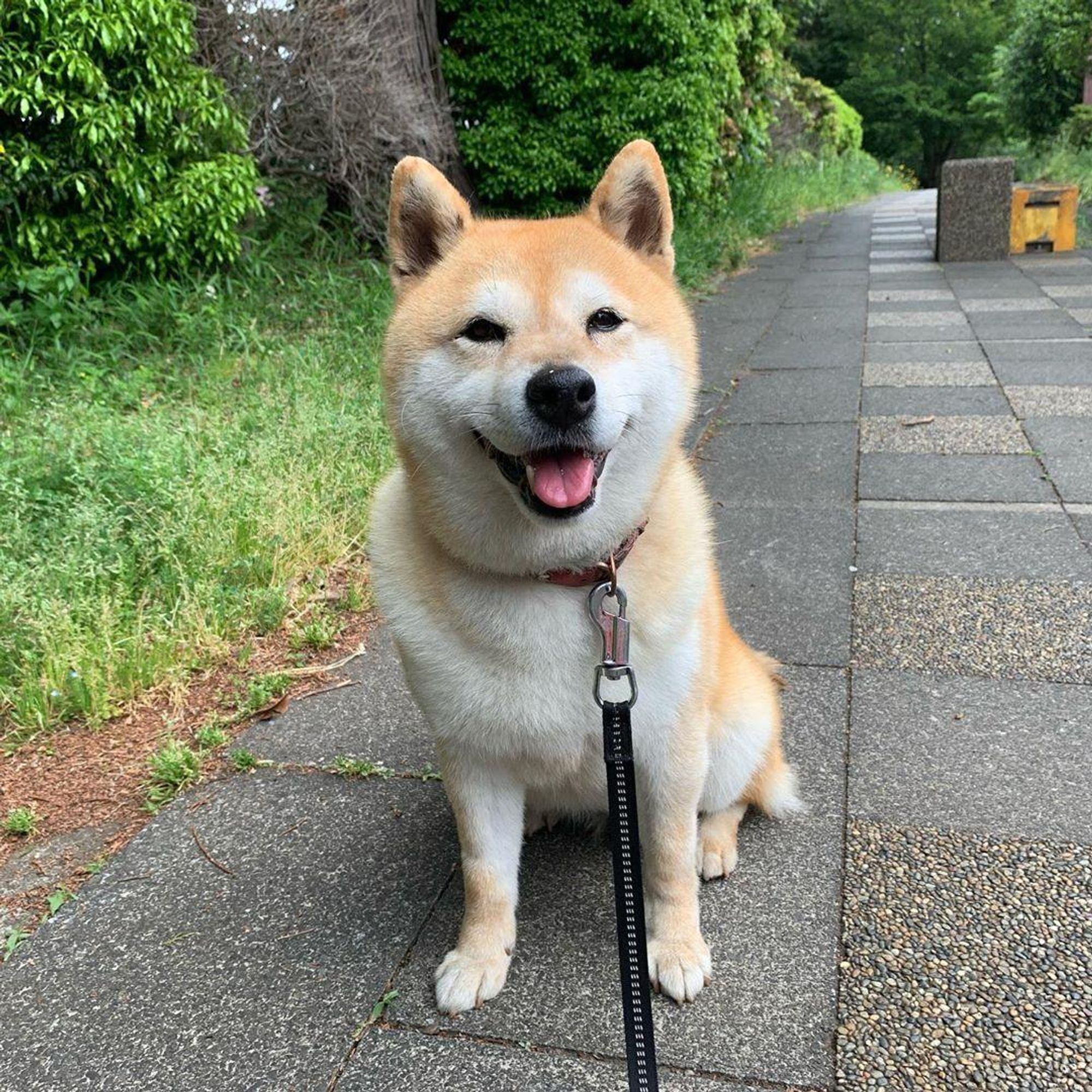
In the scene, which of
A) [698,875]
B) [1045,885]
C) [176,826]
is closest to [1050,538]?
[1045,885]

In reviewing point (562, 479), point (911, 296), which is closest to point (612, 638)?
point (562, 479)

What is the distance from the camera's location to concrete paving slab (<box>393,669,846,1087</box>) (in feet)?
5.36

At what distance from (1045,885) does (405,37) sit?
835 cm

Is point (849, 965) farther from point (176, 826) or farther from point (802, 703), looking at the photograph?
point (176, 826)

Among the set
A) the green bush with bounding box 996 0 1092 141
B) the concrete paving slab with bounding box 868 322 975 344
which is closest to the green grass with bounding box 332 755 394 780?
the concrete paving slab with bounding box 868 322 975 344

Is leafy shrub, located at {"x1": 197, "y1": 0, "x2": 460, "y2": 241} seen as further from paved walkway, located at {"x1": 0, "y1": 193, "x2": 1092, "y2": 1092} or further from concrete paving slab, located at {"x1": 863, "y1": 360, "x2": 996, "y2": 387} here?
paved walkway, located at {"x1": 0, "y1": 193, "x2": 1092, "y2": 1092}

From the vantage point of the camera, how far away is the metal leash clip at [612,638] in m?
1.69

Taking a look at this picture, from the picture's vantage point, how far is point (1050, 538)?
3539mm

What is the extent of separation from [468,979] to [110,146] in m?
5.56

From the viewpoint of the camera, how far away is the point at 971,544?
3.57 metres

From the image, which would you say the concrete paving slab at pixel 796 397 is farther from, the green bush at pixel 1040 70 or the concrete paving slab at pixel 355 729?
the green bush at pixel 1040 70

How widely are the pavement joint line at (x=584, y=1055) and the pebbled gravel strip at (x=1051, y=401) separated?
4394 millimetres

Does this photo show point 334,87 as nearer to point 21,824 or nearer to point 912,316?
point 912,316

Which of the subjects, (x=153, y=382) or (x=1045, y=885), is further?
(x=153, y=382)
